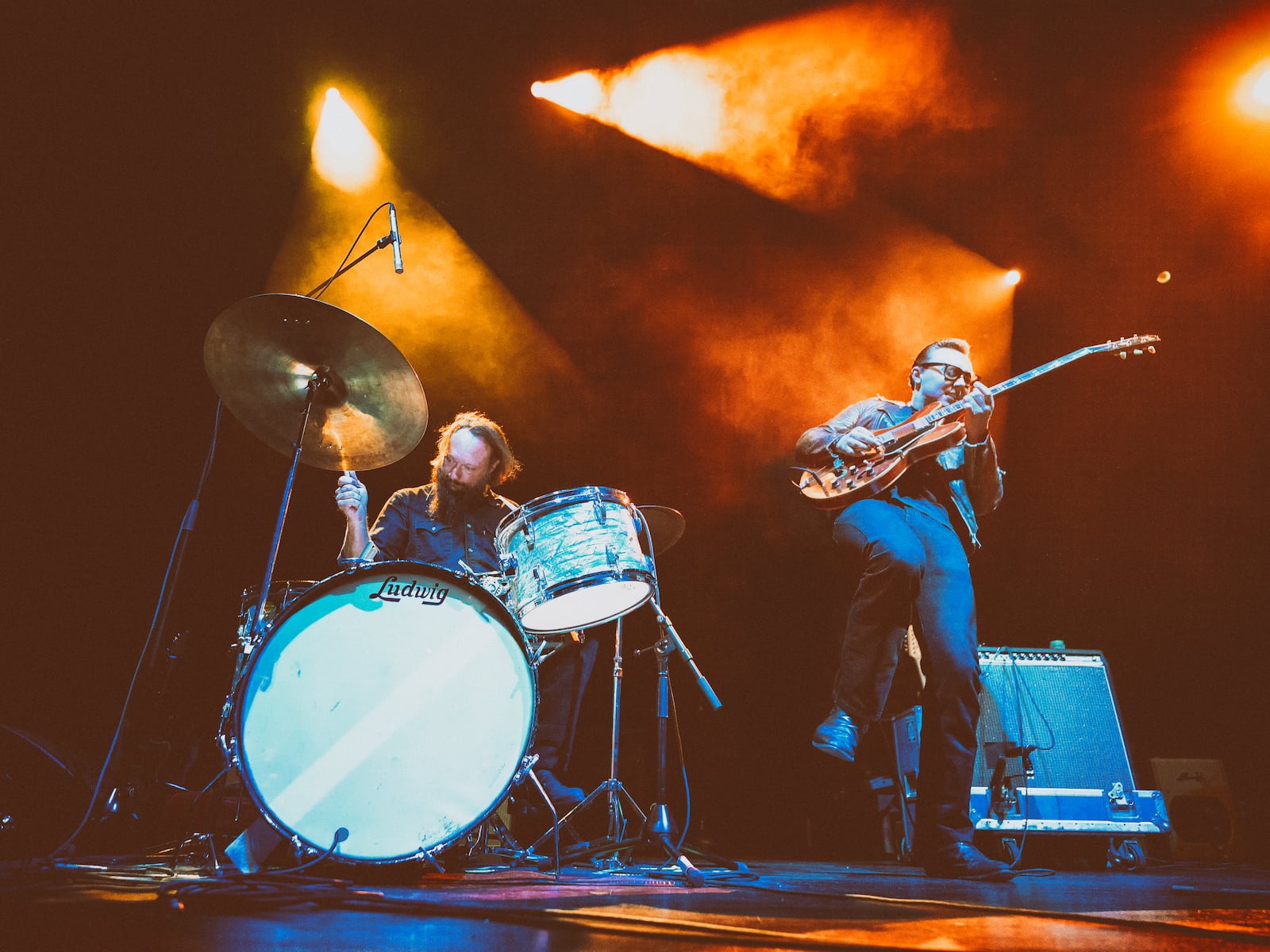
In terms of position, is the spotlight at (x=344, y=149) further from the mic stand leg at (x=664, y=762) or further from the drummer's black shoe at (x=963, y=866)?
the drummer's black shoe at (x=963, y=866)

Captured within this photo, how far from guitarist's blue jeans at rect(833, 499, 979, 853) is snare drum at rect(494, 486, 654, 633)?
1.06 metres

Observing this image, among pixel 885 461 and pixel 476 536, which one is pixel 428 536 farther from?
pixel 885 461

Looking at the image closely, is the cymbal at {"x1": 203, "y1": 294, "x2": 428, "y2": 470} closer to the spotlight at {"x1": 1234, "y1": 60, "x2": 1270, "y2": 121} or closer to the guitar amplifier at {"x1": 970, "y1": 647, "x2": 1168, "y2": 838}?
the guitar amplifier at {"x1": 970, "y1": 647, "x2": 1168, "y2": 838}

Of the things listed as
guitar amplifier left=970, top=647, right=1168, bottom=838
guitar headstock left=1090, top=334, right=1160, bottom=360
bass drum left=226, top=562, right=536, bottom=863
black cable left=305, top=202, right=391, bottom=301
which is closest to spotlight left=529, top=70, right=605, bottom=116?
black cable left=305, top=202, right=391, bottom=301

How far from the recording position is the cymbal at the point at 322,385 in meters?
2.48

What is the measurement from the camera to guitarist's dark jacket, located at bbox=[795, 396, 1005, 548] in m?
3.60

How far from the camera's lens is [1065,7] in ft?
13.0

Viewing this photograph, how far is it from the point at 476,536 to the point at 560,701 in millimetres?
880

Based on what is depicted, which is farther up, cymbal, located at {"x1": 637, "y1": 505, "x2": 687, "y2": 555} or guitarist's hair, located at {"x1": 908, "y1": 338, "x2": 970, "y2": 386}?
guitarist's hair, located at {"x1": 908, "y1": 338, "x2": 970, "y2": 386}

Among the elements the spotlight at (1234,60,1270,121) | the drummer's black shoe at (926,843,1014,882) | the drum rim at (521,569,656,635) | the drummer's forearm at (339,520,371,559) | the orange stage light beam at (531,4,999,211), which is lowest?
the drummer's black shoe at (926,843,1014,882)

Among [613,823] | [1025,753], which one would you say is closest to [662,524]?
[613,823]

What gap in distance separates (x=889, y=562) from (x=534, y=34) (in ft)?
11.8

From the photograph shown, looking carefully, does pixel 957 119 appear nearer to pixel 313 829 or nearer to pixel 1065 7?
pixel 1065 7

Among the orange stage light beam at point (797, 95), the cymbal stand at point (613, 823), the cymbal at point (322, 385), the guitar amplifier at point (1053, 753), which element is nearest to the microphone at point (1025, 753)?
the guitar amplifier at point (1053, 753)
